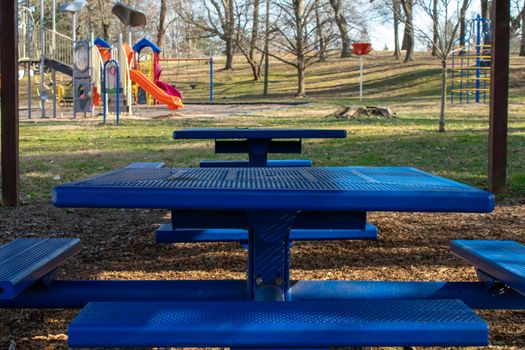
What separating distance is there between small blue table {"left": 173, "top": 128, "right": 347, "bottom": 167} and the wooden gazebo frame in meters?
1.76

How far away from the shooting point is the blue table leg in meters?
5.02

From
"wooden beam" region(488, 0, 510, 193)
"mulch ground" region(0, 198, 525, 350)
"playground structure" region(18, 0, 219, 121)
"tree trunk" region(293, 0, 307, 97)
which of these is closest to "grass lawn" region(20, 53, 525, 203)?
"wooden beam" region(488, 0, 510, 193)

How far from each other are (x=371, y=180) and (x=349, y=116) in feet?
52.3

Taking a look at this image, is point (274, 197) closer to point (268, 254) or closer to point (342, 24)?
point (268, 254)

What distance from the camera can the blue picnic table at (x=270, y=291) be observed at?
6.49 feet

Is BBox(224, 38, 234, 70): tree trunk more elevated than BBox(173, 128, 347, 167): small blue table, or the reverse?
BBox(224, 38, 234, 70): tree trunk

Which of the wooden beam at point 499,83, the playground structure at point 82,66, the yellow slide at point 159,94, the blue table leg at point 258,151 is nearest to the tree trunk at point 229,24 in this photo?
the playground structure at point 82,66

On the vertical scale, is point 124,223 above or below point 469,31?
below

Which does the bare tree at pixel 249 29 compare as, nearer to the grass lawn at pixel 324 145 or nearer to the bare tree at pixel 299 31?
the bare tree at pixel 299 31

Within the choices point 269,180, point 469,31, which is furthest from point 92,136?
point 469,31

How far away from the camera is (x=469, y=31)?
28203 mm

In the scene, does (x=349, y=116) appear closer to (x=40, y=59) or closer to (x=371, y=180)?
(x=40, y=59)

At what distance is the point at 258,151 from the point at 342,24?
4079 centimetres

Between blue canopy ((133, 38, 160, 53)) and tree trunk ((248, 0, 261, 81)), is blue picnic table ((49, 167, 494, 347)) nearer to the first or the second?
blue canopy ((133, 38, 160, 53))
